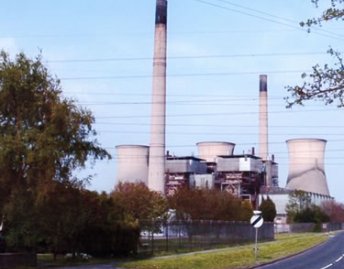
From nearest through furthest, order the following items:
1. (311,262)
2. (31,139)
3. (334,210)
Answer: (31,139) < (311,262) < (334,210)

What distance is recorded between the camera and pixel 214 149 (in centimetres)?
13350

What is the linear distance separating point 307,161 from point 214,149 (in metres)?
22.3

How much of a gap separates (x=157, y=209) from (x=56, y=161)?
121 feet

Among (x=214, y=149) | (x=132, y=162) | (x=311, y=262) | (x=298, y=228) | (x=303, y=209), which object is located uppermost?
(x=214, y=149)

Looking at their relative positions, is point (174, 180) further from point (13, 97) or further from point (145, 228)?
point (13, 97)

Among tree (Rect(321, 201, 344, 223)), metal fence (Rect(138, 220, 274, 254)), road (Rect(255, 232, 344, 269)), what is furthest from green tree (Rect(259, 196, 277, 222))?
road (Rect(255, 232, 344, 269))

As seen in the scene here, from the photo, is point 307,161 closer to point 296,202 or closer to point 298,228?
point 298,228

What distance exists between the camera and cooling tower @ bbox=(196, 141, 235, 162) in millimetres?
132000

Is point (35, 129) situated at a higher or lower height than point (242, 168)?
lower

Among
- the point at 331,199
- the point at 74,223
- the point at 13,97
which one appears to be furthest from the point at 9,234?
the point at 331,199

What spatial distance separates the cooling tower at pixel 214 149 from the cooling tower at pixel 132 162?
19418 mm

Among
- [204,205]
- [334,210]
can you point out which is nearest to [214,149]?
[334,210]

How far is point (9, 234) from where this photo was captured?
3416cm

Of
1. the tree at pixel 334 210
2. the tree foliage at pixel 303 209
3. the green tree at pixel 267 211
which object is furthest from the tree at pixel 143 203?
the tree at pixel 334 210
